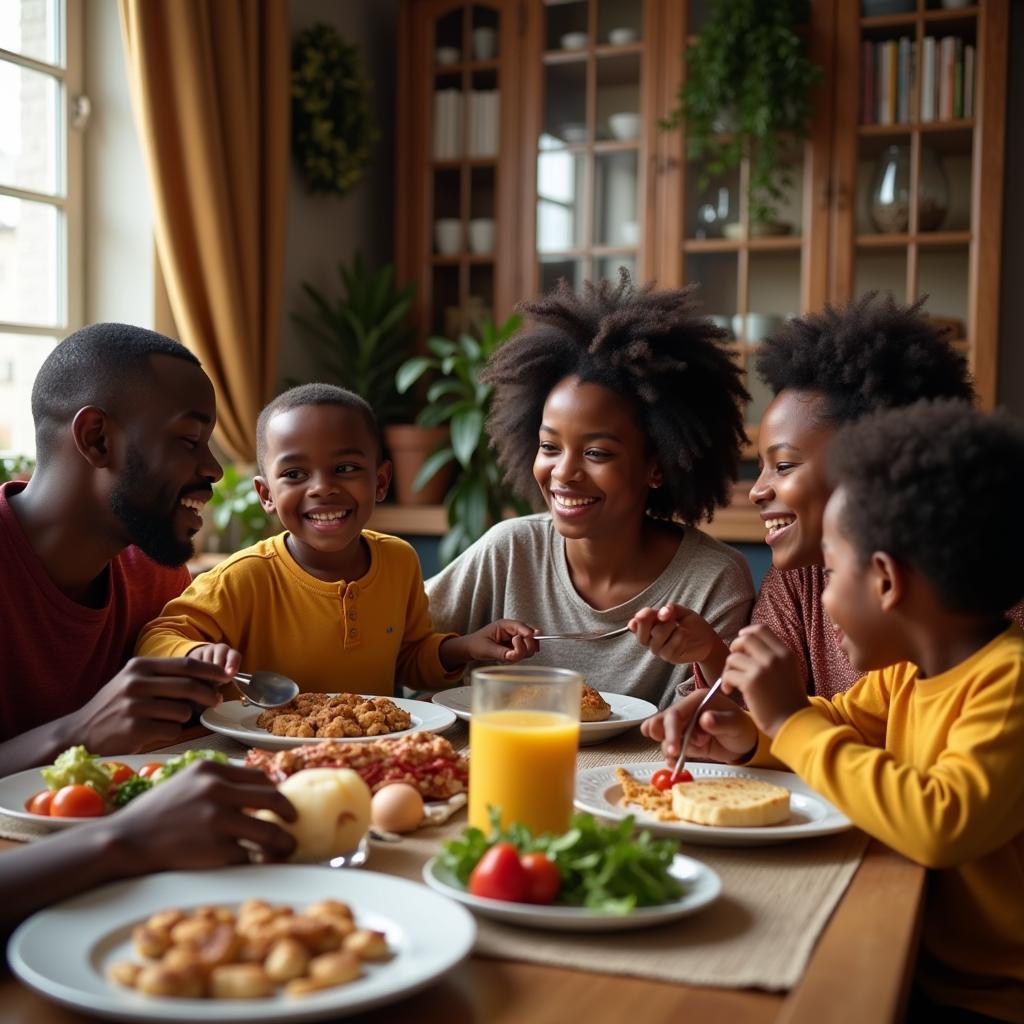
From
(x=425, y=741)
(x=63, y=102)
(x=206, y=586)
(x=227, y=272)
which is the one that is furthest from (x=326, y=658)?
(x=63, y=102)

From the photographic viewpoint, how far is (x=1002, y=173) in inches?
157

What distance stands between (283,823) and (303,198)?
12.4 feet

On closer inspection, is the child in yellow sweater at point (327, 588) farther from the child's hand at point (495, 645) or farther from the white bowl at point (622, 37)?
the white bowl at point (622, 37)

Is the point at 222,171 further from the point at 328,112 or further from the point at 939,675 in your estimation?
the point at 939,675

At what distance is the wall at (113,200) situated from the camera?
3.67m

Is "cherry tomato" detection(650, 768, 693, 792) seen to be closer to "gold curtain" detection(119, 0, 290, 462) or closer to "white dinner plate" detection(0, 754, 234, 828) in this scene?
"white dinner plate" detection(0, 754, 234, 828)

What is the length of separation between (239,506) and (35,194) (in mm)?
1089

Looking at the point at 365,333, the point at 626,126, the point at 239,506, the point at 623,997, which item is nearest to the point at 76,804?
the point at 623,997

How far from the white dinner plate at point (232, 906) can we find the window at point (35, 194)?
9.31 feet

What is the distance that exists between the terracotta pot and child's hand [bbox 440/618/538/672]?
7.83 ft

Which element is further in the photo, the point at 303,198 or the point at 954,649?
the point at 303,198

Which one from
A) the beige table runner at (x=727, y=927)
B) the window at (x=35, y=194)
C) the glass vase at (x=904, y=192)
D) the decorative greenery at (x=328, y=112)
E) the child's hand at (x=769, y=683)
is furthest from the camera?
the decorative greenery at (x=328, y=112)

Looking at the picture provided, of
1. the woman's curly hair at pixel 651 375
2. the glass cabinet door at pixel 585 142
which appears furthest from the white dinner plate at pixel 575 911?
the glass cabinet door at pixel 585 142

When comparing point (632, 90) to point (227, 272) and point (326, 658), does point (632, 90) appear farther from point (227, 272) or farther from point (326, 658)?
point (326, 658)
